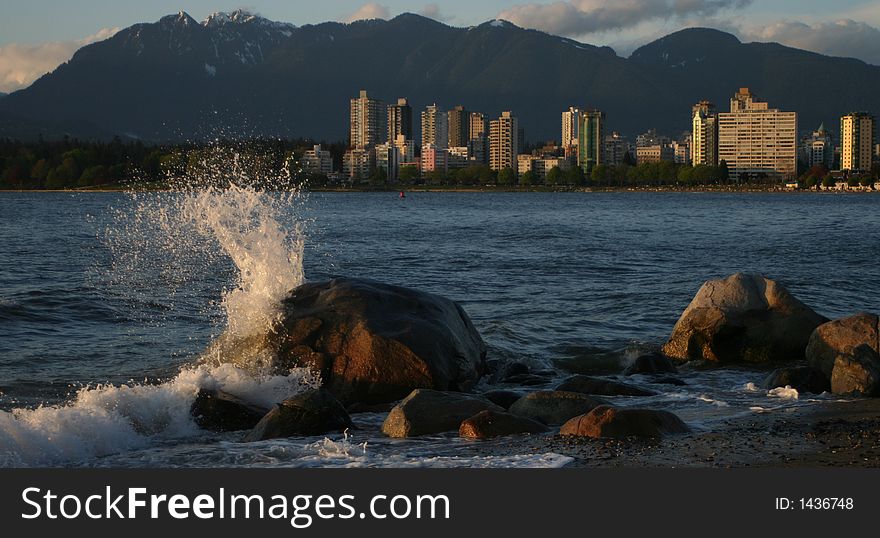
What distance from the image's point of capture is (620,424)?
11188 mm

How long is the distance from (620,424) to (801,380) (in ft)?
14.4

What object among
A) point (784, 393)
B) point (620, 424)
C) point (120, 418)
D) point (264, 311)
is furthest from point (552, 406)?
point (120, 418)

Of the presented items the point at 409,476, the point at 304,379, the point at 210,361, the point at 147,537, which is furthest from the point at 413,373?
the point at 147,537

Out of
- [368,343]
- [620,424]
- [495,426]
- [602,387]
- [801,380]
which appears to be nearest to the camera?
[620,424]

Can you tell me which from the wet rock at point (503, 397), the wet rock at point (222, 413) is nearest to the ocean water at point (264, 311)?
the wet rock at point (222, 413)

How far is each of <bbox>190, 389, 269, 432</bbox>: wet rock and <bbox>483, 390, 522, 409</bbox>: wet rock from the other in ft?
9.55

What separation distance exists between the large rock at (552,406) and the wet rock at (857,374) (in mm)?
3699

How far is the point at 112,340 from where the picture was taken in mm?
18688

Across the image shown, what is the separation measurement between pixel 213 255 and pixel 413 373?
22.9m

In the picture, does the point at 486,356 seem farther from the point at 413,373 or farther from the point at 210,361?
the point at 210,361

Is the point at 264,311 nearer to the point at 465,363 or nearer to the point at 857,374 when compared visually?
the point at 465,363

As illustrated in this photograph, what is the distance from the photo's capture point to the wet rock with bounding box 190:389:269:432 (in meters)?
12.3

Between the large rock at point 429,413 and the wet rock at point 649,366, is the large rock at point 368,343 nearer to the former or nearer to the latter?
the large rock at point 429,413

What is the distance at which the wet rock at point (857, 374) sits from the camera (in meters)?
13.8
